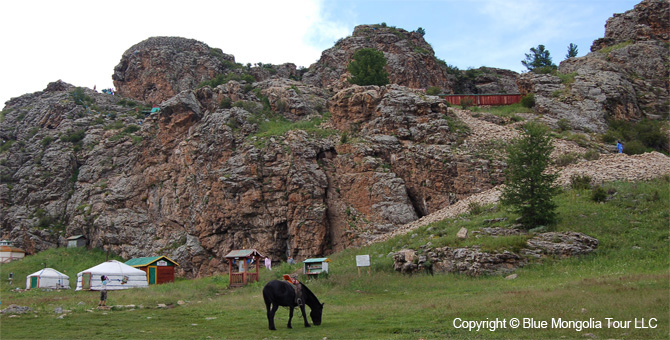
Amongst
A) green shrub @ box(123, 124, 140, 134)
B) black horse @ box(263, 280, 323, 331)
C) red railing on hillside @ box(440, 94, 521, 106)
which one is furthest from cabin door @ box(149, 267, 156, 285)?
red railing on hillside @ box(440, 94, 521, 106)

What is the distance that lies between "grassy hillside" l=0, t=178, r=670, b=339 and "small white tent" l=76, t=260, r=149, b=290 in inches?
289

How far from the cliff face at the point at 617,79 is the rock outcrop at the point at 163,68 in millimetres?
49249

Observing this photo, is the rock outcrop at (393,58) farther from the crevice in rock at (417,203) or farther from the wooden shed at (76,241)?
the wooden shed at (76,241)

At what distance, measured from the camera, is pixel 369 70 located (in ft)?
196

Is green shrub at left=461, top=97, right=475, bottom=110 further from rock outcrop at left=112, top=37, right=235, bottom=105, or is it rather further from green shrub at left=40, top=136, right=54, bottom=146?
green shrub at left=40, top=136, right=54, bottom=146

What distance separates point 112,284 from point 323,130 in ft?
80.0

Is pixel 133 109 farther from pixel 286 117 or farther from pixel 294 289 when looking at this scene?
pixel 294 289

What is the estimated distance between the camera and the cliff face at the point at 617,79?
5072cm

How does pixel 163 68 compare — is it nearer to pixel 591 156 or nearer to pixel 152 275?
pixel 152 275

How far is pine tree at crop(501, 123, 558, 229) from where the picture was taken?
28453mm

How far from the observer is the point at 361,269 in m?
31.0

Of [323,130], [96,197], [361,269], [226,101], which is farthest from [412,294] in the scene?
[96,197]

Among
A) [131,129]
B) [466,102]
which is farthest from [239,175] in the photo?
[466,102]

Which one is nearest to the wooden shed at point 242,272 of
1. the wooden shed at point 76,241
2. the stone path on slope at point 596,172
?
the stone path on slope at point 596,172
